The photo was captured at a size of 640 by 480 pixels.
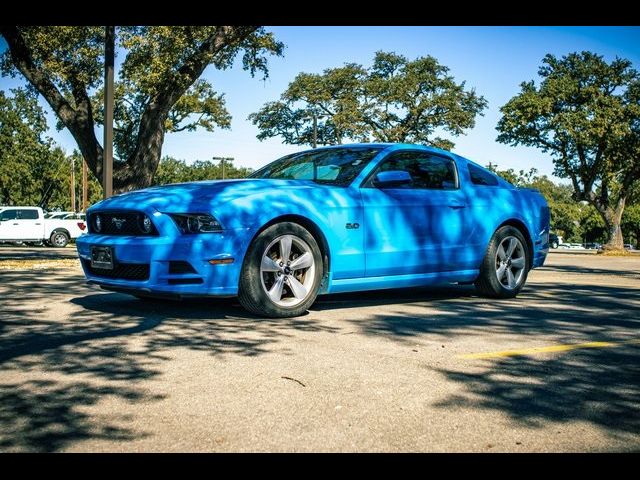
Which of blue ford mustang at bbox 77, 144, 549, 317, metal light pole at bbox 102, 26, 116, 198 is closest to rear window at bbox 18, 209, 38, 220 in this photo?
metal light pole at bbox 102, 26, 116, 198

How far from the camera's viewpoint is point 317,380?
351cm

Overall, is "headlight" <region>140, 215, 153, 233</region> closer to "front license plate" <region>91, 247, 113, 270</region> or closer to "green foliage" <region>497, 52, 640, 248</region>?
"front license plate" <region>91, 247, 113, 270</region>

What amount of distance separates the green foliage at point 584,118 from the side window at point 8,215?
24957mm

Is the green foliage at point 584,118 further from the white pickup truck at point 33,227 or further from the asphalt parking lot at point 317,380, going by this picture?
the asphalt parking lot at point 317,380

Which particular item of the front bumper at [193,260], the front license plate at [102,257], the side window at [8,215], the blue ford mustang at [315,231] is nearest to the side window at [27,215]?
the side window at [8,215]

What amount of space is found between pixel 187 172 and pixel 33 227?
60.2 m

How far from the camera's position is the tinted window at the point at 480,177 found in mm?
7320

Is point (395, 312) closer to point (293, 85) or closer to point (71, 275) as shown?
point (71, 275)

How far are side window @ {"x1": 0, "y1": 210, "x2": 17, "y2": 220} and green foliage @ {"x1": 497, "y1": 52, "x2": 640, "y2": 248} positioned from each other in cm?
2496

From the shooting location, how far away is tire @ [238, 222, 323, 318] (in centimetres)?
543

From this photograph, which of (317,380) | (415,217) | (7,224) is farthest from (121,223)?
(7,224)

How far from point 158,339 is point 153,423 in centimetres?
186

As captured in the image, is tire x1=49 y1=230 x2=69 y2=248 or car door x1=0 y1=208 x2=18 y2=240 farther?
tire x1=49 y1=230 x2=69 y2=248

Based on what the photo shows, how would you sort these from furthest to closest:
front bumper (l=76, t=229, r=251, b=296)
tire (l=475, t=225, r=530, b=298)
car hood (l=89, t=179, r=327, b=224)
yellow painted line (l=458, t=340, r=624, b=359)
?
tire (l=475, t=225, r=530, b=298)
car hood (l=89, t=179, r=327, b=224)
front bumper (l=76, t=229, r=251, b=296)
yellow painted line (l=458, t=340, r=624, b=359)
